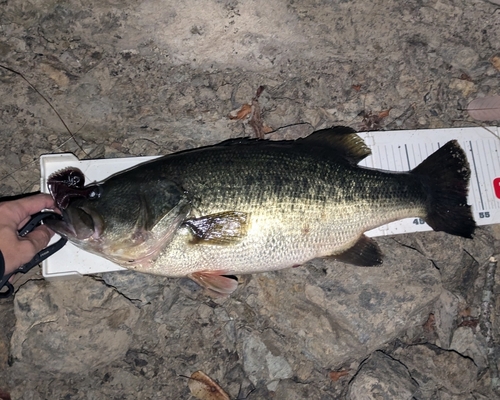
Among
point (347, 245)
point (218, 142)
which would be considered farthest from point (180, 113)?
point (347, 245)

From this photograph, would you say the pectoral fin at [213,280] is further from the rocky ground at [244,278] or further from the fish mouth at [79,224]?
the fish mouth at [79,224]

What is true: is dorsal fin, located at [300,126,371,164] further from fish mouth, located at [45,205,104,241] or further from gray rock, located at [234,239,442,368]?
fish mouth, located at [45,205,104,241]

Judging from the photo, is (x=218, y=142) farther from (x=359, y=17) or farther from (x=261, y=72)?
(x=359, y=17)

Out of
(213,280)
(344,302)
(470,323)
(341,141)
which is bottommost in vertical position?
(470,323)

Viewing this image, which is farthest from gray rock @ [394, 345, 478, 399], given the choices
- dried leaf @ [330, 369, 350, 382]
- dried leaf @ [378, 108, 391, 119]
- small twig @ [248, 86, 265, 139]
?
small twig @ [248, 86, 265, 139]

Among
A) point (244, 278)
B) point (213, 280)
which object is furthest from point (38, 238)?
point (244, 278)

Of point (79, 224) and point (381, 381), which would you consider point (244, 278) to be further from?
point (79, 224)

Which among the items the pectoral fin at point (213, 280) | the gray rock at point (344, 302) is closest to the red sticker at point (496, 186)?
the gray rock at point (344, 302)
